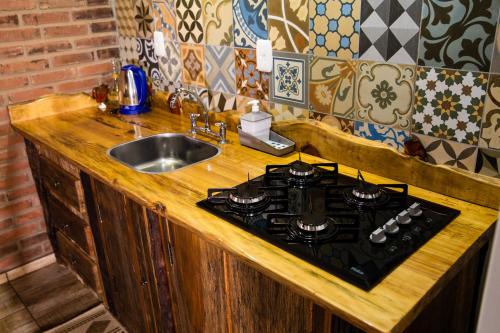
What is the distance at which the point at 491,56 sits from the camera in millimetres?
1257

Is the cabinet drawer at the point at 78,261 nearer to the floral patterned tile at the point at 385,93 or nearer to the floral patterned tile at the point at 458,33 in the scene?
the floral patterned tile at the point at 385,93

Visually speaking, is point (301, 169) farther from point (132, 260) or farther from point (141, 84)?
point (141, 84)

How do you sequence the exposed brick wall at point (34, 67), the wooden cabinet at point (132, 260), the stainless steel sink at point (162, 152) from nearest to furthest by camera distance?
the wooden cabinet at point (132, 260) < the stainless steel sink at point (162, 152) < the exposed brick wall at point (34, 67)

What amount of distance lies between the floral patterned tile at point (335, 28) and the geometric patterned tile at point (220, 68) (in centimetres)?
48

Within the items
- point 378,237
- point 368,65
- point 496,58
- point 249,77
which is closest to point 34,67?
point 249,77

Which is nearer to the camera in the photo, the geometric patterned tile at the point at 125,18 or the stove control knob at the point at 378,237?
the stove control knob at the point at 378,237

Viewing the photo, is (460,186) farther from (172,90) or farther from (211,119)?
(172,90)

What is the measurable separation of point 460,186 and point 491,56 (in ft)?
1.26

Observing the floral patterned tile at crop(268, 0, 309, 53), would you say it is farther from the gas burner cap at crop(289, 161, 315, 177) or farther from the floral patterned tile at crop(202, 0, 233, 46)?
the gas burner cap at crop(289, 161, 315, 177)

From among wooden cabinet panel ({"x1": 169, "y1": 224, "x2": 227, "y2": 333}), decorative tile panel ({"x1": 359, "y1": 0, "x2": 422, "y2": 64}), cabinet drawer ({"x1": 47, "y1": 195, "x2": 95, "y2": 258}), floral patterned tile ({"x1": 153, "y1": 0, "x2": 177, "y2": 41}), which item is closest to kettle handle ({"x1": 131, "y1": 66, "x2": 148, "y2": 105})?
floral patterned tile ({"x1": 153, "y1": 0, "x2": 177, "y2": 41})

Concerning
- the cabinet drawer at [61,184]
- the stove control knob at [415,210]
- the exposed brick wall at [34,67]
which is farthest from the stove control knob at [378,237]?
the exposed brick wall at [34,67]

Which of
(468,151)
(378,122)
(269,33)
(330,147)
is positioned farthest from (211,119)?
(468,151)

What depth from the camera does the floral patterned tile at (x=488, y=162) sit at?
1.32 metres

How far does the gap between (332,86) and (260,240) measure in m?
0.71
